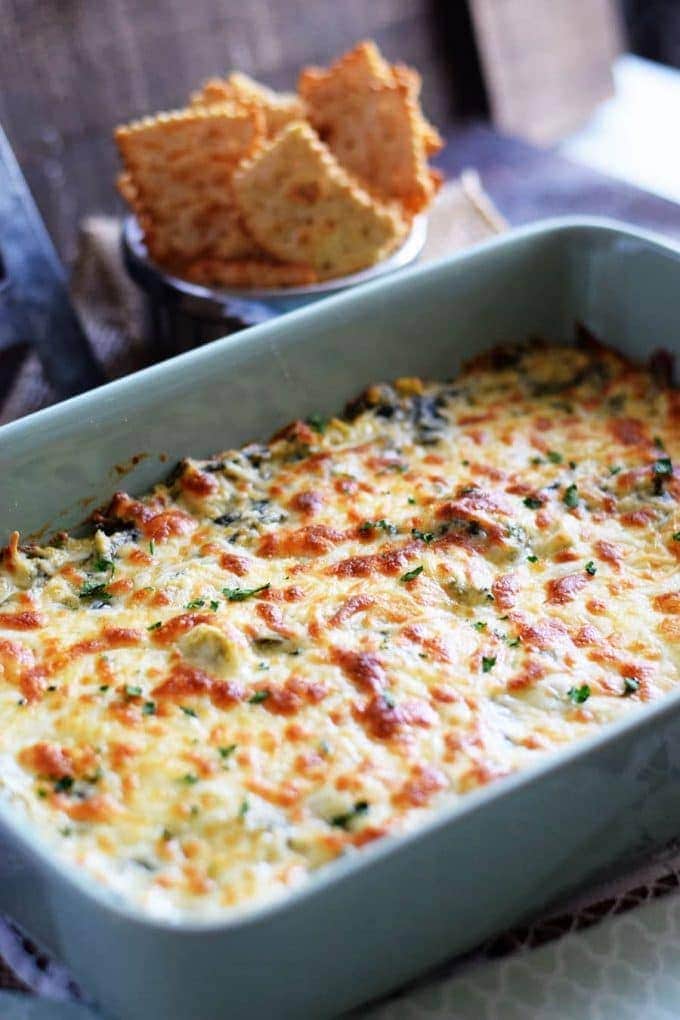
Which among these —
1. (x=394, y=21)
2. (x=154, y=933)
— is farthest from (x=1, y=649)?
(x=394, y=21)

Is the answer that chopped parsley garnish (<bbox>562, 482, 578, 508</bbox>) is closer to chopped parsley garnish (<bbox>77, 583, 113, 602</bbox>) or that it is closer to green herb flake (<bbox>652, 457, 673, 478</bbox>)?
green herb flake (<bbox>652, 457, 673, 478</bbox>)

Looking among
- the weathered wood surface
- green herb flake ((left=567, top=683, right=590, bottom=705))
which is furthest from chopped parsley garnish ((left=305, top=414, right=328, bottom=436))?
the weathered wood surface

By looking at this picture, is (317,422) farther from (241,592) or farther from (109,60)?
(109,60)

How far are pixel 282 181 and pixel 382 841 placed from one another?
74.6 inches

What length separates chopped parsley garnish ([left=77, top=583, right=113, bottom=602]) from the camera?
2.32m

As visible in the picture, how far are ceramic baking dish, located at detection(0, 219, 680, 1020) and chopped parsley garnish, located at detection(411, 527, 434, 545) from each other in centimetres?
49

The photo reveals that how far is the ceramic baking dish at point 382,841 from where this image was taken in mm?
1629

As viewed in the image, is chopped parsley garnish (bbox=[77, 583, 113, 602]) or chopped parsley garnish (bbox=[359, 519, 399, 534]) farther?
chopped parsley garnish (bbox=[359, 519, 399, 534])

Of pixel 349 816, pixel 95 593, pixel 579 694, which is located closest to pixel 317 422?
pixel 95 593

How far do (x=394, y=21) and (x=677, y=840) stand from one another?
3.50 m

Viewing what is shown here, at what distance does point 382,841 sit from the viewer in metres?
1.67

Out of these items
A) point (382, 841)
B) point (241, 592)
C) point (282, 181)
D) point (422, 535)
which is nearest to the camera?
point (382, 841)

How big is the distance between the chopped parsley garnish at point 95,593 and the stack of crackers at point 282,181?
110 cm

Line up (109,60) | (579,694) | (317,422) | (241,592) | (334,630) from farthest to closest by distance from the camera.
Answer: (109,60) → (317,422) → (241,592) → (334,630) → (579,694)
